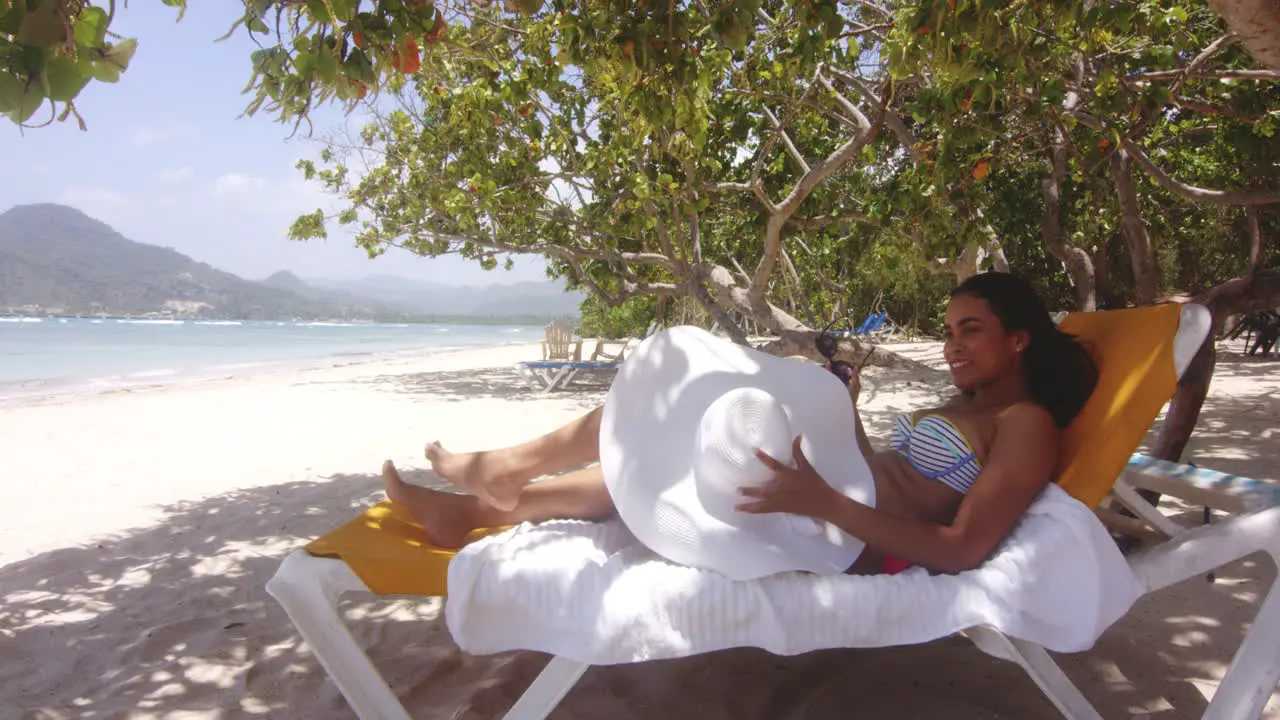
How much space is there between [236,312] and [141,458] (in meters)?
73.9

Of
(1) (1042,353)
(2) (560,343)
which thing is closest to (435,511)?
(1) (1042,353)

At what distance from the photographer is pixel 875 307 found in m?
22.9

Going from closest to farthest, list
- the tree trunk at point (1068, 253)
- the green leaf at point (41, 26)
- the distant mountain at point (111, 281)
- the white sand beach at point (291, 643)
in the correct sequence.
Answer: the green leaf at point (41, 26)
the white sand beach at point (291, 643)
the tree trunk at point (1068, 253)
the distant mountain at point (111, 281)

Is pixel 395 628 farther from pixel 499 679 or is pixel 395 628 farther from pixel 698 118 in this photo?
pixel 698 118

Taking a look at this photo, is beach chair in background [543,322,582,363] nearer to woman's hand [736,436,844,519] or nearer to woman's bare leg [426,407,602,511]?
woman's bare leg [426,407,602,511]

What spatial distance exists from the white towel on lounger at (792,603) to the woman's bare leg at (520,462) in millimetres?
361

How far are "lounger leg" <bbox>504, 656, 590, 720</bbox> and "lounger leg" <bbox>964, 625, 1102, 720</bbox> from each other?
0.85 meters

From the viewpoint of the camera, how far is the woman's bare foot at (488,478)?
2088mm

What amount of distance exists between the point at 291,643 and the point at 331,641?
0.94 meters

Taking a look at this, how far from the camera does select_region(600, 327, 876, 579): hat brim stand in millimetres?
1703

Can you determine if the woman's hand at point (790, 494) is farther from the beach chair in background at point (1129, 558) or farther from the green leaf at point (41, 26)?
the green leaf at point (41, 26)

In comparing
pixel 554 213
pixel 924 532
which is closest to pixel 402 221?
pixel 554 213

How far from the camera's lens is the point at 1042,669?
162 cm

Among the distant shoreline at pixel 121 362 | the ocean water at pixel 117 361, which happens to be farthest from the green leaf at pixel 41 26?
the ocean water at pixel 117 361
